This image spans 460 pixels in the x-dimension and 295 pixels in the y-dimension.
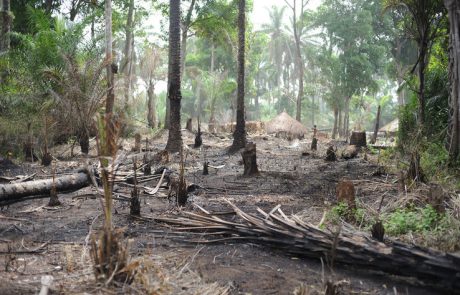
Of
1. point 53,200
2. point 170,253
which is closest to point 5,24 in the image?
point 53,200

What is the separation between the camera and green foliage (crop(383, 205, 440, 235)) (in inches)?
169

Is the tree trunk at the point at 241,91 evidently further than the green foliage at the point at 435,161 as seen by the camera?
Yes

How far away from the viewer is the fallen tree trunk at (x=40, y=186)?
5.77m

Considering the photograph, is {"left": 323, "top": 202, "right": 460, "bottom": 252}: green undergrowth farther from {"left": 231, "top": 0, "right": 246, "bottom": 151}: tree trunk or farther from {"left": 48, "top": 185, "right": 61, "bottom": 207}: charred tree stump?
{"left": 231, "top": 0, "right": 246, "bottom": 151}: tree trunk

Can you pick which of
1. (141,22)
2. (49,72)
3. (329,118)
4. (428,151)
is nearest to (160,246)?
(428,151)

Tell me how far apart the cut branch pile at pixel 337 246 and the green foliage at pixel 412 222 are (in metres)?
0.77

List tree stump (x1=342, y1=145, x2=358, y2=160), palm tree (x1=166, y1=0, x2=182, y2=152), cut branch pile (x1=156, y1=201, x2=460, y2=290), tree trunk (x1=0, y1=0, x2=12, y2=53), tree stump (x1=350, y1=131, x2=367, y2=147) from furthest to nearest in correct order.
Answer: tree stump (x1=350, y1=131, x2=367, y2=147)
tree trunk (x1=0, y1=0, x2=12, y2=53)
palm tree (x1=166, y1=0, x2=182, y2=152)
tree stump (x1=342, y1=145, x2=358, y2=160)
cut branch pile (x1=156, y1=201, x2=460, y2=290)

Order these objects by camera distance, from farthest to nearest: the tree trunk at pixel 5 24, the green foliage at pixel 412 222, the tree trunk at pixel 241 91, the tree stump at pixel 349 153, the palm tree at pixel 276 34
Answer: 1. the palm tree at pixel 276 34
2. the tree trunk at pixel 241 91
3. the tree trunk at pixel 5 24
4. the tree stump at pixel 349 153
5. the green foliage at pixel 412 222

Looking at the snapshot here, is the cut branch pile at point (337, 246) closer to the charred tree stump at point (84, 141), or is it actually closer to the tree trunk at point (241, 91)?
the charred tree stump at point (84, 141)

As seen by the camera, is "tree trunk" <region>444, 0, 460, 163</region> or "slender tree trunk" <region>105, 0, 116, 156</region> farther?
"tree trunk" <region>444, 0, 460, 163</region>

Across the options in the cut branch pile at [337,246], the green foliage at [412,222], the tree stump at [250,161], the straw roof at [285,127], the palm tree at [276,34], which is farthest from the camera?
the palm tree at [276,34]

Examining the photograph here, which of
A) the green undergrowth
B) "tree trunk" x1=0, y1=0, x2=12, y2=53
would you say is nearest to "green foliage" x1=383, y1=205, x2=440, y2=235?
the green undergrowth

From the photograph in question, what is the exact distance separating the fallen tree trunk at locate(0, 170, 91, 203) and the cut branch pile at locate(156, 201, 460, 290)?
7.84 feet

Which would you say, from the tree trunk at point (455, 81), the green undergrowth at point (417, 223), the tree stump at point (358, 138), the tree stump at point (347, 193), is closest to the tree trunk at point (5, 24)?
the tree stump at point (358, 138)
